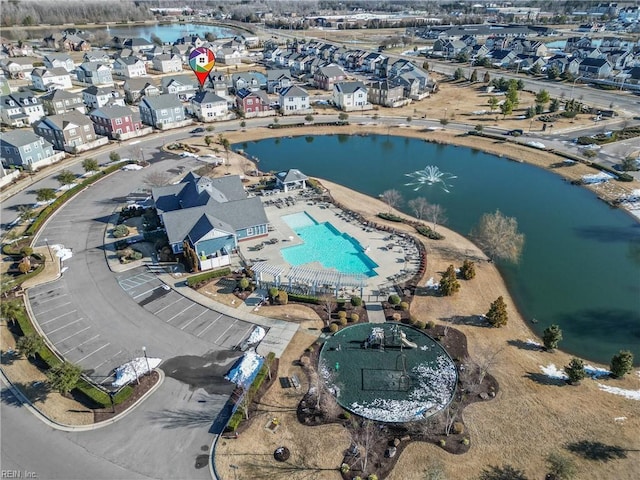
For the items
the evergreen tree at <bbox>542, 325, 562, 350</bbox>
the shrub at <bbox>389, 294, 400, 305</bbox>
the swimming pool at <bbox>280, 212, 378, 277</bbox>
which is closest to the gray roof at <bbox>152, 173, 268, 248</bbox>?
the swimming pool at <bbox>280, 212, 378, 277</bbox>

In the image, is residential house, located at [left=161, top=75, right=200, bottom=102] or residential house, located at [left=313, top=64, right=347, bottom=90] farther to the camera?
residential house, located at [left=313, top=64, right=347, bottom=90]

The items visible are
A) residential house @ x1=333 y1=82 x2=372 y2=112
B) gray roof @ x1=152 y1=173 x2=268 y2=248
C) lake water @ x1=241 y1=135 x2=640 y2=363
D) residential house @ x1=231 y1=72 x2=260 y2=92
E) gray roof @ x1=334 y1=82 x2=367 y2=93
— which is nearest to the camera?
lake water @ x1=241 y1=135 x2=640 y2=363

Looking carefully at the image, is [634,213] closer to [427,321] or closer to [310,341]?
[427,321]

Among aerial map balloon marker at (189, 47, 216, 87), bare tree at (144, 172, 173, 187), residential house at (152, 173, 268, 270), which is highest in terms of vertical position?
aerial map balloon marker at (189, 47, 216, 87)

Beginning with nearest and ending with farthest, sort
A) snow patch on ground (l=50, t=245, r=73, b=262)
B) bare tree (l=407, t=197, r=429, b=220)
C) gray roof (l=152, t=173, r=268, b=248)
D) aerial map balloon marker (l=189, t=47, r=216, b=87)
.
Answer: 1. gray roof (l=152, t=173, r=268, b=248)
2. snow patch on ground (l=50, t=245, r=73, b=262)
3. bare tree (l=407, t=197, r=429, b=220)
4. aerial map balloon marker (l=189, t=47, r=216, b=87)

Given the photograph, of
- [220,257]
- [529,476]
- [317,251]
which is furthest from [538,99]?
[529,476]

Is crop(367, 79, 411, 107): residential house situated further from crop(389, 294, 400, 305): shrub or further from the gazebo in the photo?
crop(389, 294, 400, 305): shrub

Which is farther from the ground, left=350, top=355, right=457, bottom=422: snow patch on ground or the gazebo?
the gazebo
